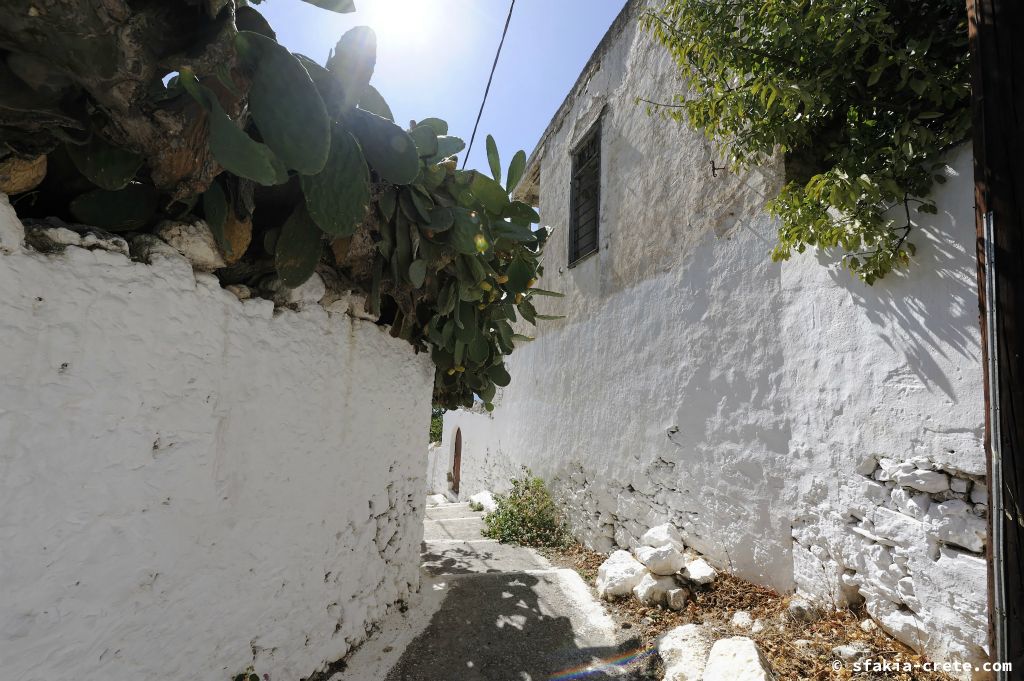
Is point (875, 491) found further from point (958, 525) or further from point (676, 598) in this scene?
point (676, 598)

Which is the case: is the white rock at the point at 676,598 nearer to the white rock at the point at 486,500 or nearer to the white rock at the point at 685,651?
the white rock at the point at 685,651

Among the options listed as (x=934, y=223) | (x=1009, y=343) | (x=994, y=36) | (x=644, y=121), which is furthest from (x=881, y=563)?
(x=644, y=121)

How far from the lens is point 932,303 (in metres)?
2.06

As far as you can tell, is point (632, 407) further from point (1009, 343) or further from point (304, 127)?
point (304, 127)

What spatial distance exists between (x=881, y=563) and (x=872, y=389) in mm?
741

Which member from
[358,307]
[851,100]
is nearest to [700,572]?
[358,307]

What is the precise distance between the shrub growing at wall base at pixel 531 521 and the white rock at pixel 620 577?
160 centimetres

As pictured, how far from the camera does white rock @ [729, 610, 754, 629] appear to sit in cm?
248

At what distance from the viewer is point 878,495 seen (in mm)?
2203

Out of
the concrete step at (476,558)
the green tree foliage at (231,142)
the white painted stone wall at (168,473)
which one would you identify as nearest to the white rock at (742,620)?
the concrete step at (476,558)

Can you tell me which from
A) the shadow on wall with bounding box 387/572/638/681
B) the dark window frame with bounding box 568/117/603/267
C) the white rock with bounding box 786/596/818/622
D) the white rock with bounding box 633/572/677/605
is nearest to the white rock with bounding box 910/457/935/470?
the white rock with bounding box 786/596/818/622

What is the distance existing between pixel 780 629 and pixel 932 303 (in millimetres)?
1608

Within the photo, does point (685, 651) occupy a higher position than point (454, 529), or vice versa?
point (685, 651)

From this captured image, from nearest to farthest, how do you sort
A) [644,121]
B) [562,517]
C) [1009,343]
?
1. [1009,343]
2. [644,121]
3. [562,517]
